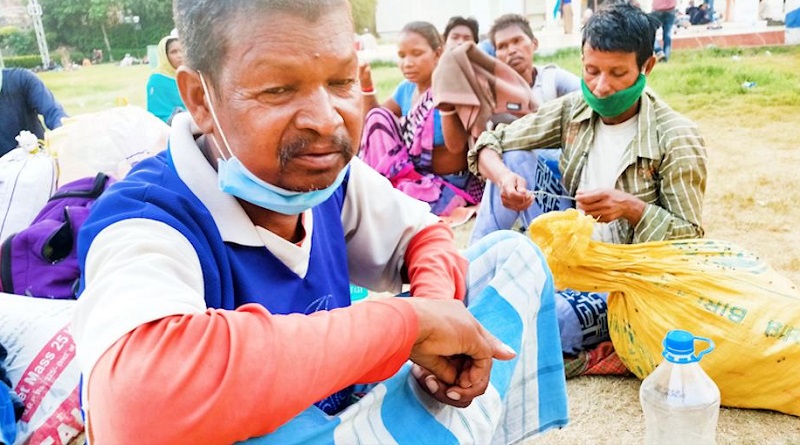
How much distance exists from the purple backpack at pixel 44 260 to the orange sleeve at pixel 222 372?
1560mm

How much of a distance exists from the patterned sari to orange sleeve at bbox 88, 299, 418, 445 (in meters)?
3.33

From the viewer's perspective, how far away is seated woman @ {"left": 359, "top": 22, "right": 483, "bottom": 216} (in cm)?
434

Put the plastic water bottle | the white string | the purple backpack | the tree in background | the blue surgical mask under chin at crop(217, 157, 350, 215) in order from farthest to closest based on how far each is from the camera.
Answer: the tree in background
the white string
the purple backpack
the plastic water bottle
the blue surgical mask under chin at crop(217, 157, 350, 215)

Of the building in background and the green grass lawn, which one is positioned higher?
the building in background

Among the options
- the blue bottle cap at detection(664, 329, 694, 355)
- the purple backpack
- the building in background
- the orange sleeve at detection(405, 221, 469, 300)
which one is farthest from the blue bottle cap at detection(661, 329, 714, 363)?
the building in background

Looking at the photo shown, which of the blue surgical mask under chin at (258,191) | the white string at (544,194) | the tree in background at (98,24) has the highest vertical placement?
the tree in background at (98,24)

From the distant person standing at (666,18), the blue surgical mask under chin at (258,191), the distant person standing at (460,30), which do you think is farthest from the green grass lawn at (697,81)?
the blue surgical mask under chin at (258,191)

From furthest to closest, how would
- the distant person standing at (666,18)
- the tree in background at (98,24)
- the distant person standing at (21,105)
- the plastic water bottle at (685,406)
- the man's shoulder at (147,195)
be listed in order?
the distant person standing at (666,18) → the tree in background at (98,24) → the distant person standing at (21,105) → the plastic water bottle at (685,406) → the man's shoulder at (147,195)

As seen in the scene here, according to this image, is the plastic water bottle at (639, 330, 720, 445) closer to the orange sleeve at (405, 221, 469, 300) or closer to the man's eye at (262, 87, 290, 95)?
the orange sleeve at (405, 221, 469, 300)

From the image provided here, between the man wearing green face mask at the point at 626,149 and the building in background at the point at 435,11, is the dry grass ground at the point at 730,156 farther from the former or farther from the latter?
the building in background at the point at 435,11

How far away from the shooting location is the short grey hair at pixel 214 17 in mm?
1076

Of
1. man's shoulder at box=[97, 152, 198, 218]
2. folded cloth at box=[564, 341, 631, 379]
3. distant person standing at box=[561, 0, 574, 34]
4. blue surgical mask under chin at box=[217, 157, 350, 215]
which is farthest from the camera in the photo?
distant person standing at box=[561, 0, 574, 34]

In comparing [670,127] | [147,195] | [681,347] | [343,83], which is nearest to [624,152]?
[670,127]

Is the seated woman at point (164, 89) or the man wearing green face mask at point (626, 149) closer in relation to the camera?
the man wearing green face mask at point (626, 149)
